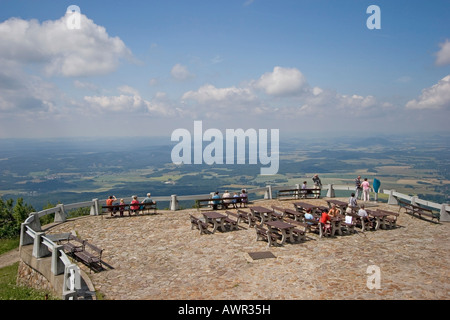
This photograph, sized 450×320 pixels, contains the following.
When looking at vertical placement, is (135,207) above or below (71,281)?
below

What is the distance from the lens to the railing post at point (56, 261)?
9399mm

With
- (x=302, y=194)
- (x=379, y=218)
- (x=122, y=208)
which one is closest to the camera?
(x=379, y=218)

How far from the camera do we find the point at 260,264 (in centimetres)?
1025

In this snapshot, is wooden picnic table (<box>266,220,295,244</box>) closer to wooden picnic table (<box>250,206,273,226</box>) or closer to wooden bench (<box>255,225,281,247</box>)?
wooden bench (<box>255,225,281,247</box>)

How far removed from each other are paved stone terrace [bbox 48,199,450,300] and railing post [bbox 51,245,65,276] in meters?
0.99

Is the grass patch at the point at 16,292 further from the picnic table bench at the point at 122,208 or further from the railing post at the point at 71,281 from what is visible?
the picnic table bench at the point at 122,208

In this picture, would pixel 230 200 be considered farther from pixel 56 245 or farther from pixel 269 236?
pixel 56 245

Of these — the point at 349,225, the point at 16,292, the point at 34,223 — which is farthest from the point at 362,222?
the point at 34,223

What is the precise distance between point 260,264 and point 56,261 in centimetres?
641

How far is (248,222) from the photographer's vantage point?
15.8 meters

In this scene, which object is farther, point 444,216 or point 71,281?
point 444,216

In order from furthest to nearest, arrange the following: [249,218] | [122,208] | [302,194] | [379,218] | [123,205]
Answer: [302,194]
[122,208]
[123,205]
[249,218]
[379,218]
